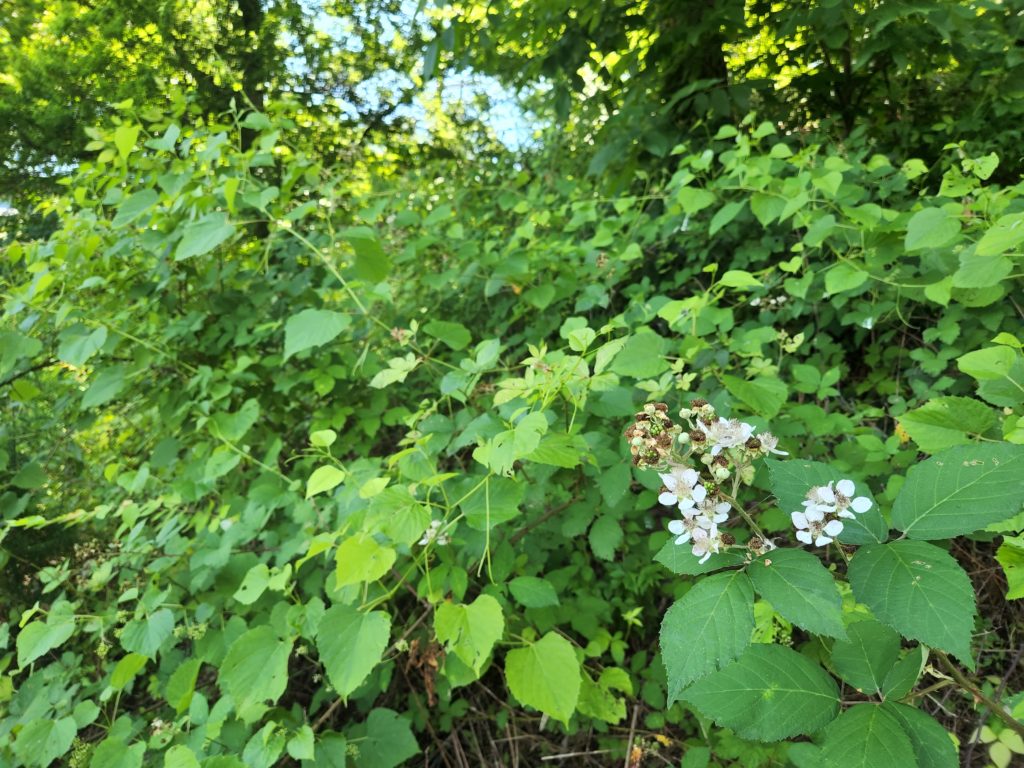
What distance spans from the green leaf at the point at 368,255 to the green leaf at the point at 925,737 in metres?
→ 1.52

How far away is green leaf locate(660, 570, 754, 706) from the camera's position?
0.59 m

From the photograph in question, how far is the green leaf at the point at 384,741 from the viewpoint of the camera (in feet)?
4.54

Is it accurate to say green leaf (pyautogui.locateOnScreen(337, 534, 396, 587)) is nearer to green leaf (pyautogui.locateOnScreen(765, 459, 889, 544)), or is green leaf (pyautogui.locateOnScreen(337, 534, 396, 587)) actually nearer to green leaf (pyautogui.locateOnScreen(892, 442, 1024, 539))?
green leaf (pyautogui.locateOnScreen(765, 459, 889, 544))

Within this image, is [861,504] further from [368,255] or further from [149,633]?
[149,633]

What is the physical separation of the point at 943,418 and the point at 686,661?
0.70m

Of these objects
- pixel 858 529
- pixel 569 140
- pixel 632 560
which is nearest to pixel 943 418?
pixel 858 529

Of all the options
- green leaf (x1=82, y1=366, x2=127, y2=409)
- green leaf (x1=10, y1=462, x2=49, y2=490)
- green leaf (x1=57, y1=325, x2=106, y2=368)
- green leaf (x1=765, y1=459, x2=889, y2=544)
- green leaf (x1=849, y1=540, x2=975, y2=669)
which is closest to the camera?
green leaf (x1=849, y1=540, x2=975, y2=669)

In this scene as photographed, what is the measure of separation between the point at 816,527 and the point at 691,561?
149mm

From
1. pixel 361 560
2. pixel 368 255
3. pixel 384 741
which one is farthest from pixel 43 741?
pixel 368 255

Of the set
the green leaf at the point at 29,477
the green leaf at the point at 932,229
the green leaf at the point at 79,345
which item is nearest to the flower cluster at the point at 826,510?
the green leaf at the point at 932,229

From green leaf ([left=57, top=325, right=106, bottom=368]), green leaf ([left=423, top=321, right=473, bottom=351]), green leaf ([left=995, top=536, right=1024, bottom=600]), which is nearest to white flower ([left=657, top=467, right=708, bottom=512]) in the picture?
green leaf ([left=995, top=536, right=1024, bottom=600])

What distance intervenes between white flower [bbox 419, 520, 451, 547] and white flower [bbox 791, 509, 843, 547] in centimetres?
73

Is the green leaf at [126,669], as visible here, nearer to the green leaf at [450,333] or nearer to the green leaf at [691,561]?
the green leaf at [450,333]

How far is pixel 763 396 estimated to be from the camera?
48.3 inches
